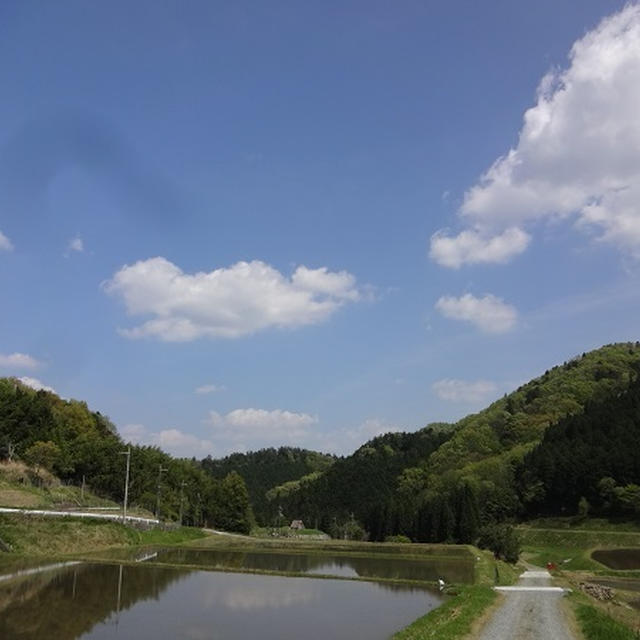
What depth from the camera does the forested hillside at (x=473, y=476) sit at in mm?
95438

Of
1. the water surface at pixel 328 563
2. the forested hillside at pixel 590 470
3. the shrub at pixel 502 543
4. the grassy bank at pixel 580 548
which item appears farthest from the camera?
the forested hillside at pixel 590 470

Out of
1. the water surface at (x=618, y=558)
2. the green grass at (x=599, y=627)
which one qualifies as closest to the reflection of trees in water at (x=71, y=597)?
the green grass at (x=599, y=627)

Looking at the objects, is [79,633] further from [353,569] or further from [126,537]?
[126,537]

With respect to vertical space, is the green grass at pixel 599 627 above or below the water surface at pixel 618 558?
above

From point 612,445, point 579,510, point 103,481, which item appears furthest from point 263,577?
point 612,445

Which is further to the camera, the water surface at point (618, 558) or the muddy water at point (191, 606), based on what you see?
the water surface at point (618, 558)

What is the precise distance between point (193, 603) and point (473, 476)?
107 m

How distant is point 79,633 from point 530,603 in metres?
18.7

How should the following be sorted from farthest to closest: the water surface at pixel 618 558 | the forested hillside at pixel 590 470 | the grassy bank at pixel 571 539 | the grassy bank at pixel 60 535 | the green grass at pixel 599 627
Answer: the forested hillside at pixel 590 470, the grassy bank at pixel 571 539, the water surface at pixel 618 558, the grassy bank at pixel 60 535, the green grass at pixel 599 627

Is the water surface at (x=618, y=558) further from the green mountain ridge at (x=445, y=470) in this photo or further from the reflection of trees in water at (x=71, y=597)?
the reflection of trees in water at (x=71, y=597)

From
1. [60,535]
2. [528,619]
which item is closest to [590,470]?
[60,535]

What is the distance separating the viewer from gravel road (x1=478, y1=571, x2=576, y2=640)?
61.6 ft

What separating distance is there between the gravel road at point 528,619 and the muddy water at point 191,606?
2.90 m

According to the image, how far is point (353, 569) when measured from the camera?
41469mm
